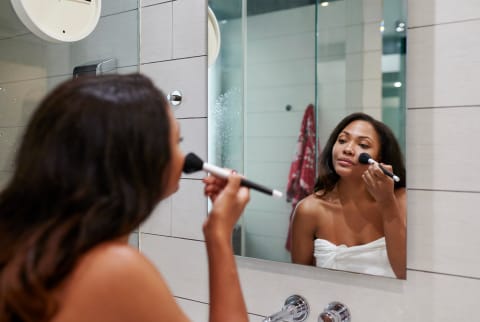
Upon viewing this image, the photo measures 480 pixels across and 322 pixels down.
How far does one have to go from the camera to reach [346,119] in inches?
44.3

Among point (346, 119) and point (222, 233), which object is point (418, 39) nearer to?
point (346, 119)

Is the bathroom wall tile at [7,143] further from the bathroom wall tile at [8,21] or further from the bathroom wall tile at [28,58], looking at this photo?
the bathroom wall tile at [8,21]

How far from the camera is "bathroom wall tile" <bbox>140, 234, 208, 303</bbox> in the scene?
140 centimetres

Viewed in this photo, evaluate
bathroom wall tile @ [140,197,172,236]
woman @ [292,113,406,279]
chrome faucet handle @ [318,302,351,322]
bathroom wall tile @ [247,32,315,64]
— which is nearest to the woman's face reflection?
woman @ [292,113,406,279]

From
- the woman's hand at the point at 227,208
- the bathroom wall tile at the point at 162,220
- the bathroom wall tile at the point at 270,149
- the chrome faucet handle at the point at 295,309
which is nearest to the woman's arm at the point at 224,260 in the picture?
the woman's hand at the point at 227,208

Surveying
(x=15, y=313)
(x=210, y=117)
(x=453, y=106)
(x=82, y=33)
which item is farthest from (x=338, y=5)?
(x=15, y=313)

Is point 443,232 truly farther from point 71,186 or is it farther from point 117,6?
point 117,6

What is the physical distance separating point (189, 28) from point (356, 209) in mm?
744

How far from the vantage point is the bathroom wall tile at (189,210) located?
1404mm

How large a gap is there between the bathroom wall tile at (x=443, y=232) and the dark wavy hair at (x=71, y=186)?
653mm

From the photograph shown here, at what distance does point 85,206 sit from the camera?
0.59 meters

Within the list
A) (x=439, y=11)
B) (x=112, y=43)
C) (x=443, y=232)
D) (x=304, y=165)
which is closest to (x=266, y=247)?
(x=304, y=165)

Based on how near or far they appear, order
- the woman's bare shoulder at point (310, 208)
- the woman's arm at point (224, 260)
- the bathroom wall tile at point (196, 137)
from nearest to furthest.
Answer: the woman's arm at point (224, 260) → the woman's bare shoulder at point (310, 208) → the bathroom wall tile at point (196, 137)

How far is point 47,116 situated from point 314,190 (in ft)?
2.39
